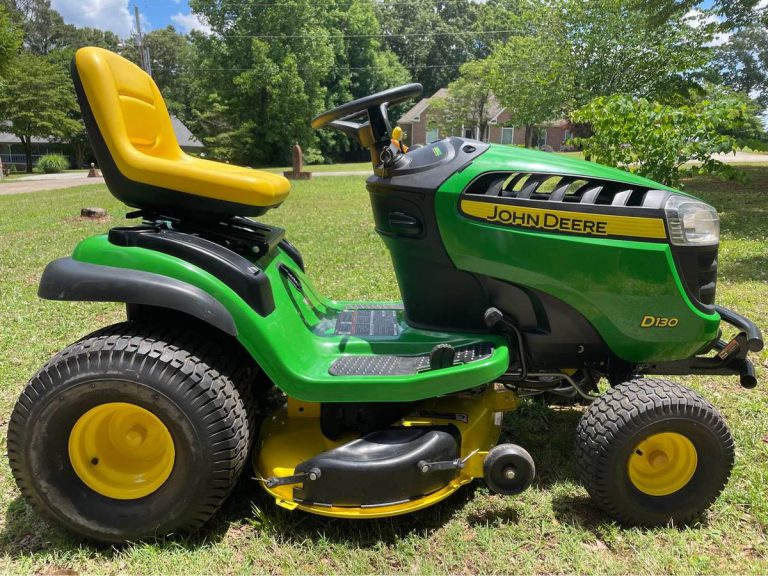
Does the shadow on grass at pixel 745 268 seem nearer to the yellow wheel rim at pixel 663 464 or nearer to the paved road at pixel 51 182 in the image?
the yellow wheel rim at pixel 663 464

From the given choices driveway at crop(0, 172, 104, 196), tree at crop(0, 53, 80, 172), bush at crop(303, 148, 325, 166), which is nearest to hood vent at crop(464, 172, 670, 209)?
driveway at crop(0, 172, 104, 196)

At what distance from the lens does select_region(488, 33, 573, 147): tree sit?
21344mm

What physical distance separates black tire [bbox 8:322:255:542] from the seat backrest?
0.71 metres

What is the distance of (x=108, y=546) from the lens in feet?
6.88

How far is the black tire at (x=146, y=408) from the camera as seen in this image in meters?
1.93

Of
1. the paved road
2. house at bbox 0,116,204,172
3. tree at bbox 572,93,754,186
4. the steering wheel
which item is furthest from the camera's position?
house at bbox 0,116,204,172

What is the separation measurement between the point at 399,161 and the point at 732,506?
1.93 m

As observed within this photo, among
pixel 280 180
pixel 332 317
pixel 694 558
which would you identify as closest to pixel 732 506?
pixel 694 558

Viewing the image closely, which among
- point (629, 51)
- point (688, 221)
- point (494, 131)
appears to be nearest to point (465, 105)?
point (494, 131)

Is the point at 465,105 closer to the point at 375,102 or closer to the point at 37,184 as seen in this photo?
the point at 37,184

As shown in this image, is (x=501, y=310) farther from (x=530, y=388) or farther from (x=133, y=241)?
(x=133, y=241)

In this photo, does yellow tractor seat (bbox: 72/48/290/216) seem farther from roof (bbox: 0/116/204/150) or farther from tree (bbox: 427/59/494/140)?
roof (bbox: 0/116/204/150)

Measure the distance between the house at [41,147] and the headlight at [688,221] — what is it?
44.4 meters

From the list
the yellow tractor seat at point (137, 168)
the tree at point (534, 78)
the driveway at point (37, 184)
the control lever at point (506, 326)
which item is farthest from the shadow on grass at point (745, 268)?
the driveway at point (37, 184)
